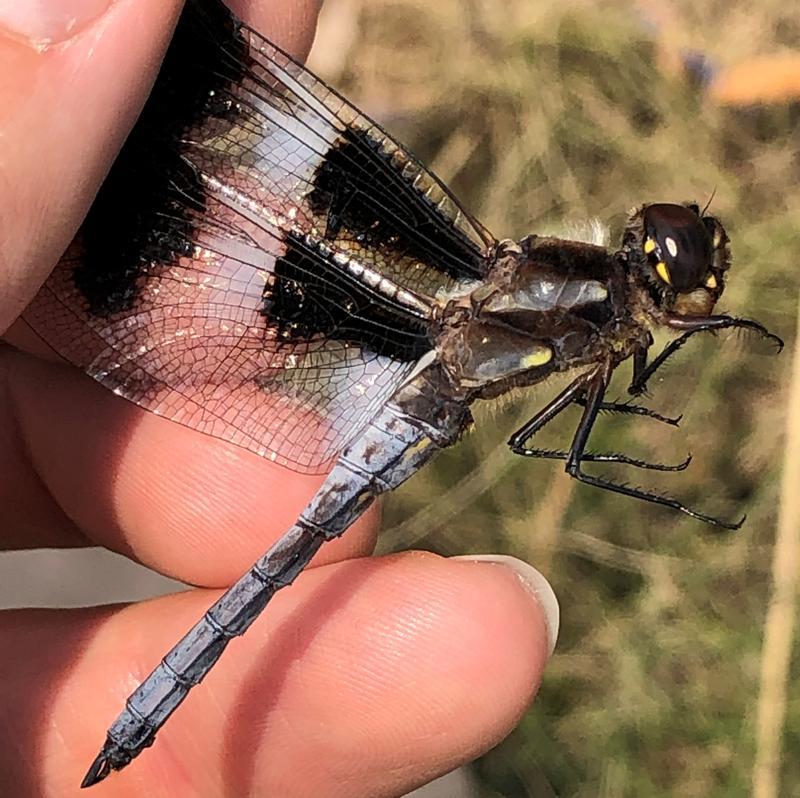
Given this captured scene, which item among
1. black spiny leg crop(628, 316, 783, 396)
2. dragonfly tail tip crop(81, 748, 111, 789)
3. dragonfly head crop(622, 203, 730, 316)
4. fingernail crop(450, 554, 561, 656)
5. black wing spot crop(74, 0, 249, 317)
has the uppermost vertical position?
dragonfly head crop(622, 203, 730, 316)

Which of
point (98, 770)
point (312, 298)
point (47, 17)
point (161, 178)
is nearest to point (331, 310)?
point (312, 298)

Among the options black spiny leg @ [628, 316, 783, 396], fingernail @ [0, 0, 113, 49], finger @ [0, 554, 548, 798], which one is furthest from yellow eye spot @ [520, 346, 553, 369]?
fingernail @ [0, 0, 113, 49]

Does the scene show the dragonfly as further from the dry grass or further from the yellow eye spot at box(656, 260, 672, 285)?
the dry grass

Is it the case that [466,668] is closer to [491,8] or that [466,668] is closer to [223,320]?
[223,320]

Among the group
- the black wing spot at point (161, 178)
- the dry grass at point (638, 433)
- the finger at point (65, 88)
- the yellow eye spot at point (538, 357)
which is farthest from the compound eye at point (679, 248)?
the dry grass at point (638, 433)

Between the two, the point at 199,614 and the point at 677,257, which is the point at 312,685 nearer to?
the point at 199,614

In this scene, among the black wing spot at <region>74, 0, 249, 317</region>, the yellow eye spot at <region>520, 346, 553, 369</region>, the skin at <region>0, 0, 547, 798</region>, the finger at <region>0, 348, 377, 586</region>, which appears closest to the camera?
the skin at <region>0, 0, 547, 798</region>

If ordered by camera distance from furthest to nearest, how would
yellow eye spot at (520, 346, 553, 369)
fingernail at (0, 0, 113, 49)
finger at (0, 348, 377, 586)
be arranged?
finger at (0, 348, 377, 586)
yellow eye spot at (520, 346, 553, 369)
fingernail at (0, 0, 113, 49)

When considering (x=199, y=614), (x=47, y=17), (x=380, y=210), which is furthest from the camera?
(x=199, y=614)

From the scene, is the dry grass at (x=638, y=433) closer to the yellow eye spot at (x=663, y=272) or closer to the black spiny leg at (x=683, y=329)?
the black spiny leg at (x=683, y=329)
